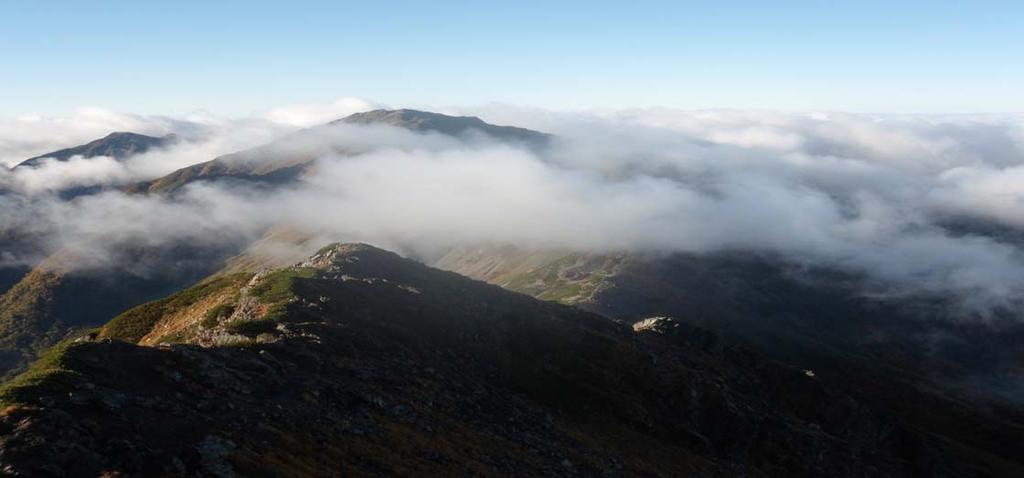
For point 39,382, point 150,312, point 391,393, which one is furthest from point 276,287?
point 39,382

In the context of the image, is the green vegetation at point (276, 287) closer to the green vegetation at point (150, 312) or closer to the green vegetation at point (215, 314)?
the green vegetation at point (215, 314)

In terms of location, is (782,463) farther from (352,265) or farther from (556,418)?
(352,265)

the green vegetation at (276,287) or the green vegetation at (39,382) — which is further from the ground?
the green vegetation at (39,382)

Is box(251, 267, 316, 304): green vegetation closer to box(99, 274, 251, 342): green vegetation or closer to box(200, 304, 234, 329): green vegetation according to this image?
box(200, 304, 234, 329): green vegetation

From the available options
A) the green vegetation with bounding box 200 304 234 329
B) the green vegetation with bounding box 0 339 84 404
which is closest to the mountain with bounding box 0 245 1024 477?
the green vegetation with bounding box 0 339 84 404

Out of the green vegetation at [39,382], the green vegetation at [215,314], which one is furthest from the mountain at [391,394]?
the green vegetation at [215,314]

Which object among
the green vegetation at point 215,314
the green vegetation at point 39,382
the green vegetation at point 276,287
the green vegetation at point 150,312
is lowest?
the green vegetation at point 150,312

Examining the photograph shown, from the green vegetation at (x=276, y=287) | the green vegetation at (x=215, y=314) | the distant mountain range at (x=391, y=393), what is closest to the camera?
the distant mountain range at (x=391, y=393)

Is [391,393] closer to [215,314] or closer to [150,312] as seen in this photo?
[215,314]
